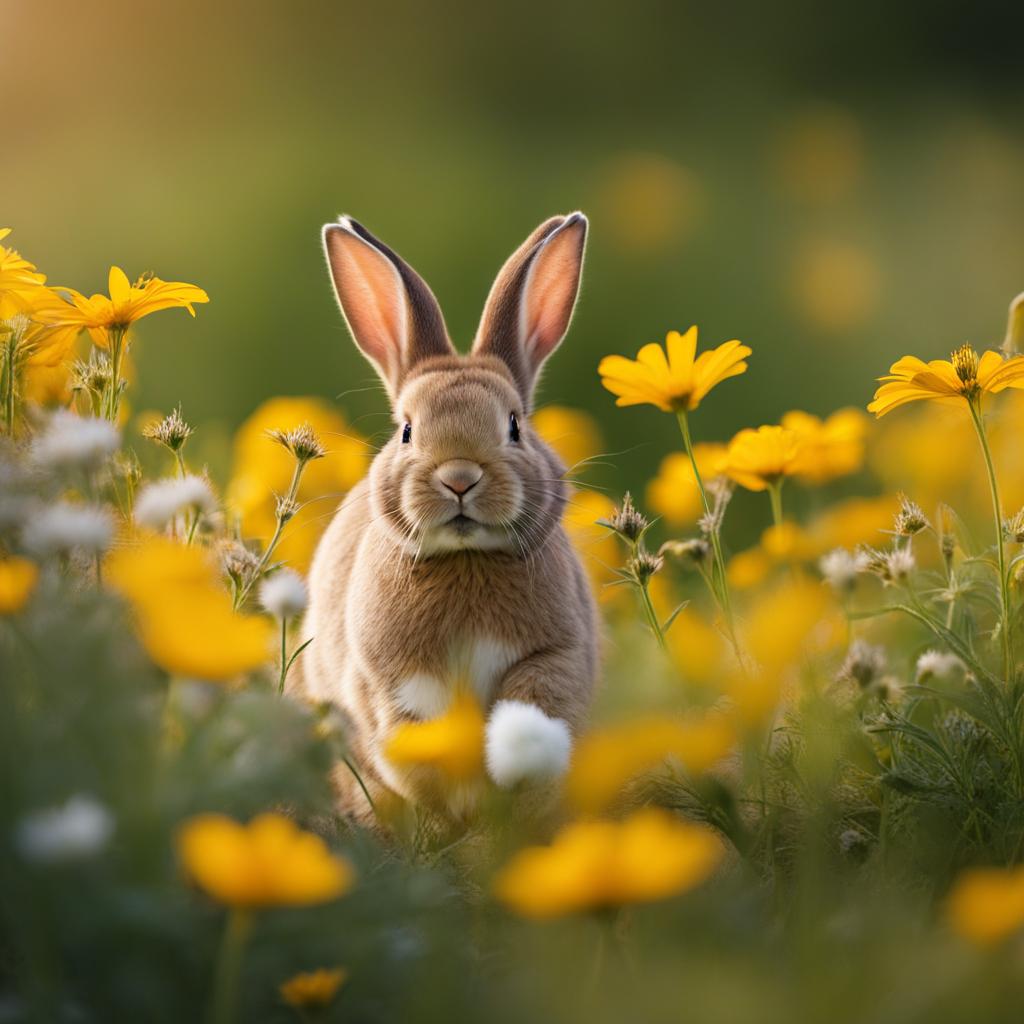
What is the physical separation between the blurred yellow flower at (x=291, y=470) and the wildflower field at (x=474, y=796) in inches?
36.6

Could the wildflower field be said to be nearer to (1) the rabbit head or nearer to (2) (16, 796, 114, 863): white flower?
(2) (16, 796, 114, 863): white flower

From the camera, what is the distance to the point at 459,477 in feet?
9.27

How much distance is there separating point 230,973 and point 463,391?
5.68ft

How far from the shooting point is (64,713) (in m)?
1.68

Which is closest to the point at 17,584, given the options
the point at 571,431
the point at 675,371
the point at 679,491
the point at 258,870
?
the point at 258,870

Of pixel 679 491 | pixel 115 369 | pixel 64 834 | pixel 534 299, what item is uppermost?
pixel 534 299

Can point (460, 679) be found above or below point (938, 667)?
below

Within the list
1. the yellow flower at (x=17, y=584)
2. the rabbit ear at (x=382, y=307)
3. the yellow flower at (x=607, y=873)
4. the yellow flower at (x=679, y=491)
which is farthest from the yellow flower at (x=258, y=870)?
the yellow flower at (x=679, y=491)

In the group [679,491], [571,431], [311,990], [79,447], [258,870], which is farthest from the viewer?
[571,431]

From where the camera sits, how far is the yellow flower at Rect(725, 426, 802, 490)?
2953 mm

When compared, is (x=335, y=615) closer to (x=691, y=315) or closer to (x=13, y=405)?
(x=13, y=405)

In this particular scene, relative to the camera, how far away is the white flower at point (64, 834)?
4.74ft

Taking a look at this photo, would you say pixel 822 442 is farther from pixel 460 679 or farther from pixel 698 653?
pixel 460 679

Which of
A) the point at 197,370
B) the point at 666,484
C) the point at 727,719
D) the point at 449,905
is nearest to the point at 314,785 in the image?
the point at 449,905
